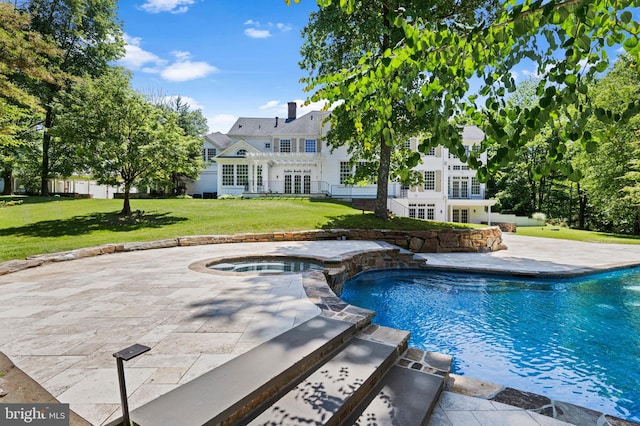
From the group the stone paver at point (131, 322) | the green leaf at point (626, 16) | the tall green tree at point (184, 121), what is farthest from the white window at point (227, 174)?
the green leaf at point (626, 16)

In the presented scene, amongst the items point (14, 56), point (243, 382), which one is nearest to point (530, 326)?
point (243, 382)

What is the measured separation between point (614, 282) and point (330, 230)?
8.56 m

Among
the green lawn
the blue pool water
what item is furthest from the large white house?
the blue pool water

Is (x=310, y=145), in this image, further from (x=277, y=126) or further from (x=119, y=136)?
(x=119, y=136)

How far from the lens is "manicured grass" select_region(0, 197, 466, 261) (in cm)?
1032

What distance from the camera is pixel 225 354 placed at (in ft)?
9.30

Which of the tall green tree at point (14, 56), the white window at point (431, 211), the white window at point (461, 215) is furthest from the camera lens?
the white window at point (461, 215)

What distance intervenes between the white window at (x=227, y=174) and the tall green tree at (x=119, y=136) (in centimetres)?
1520

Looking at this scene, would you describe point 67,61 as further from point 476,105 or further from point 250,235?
point 476,105

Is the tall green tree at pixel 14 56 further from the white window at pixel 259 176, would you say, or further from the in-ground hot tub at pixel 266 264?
the white window at pixel 259 176

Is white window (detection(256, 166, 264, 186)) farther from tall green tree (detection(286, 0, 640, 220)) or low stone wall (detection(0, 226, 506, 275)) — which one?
tall green tree (detection(286, 0, 640, 220))

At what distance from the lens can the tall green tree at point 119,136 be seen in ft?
42.2

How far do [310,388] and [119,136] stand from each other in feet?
47.7

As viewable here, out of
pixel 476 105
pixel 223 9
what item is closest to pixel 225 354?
pixel 476 105
